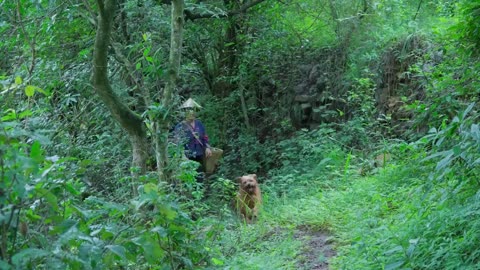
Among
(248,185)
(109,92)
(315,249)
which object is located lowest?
(315,249)

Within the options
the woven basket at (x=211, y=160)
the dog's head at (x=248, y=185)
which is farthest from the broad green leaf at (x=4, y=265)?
the woven basket at (x=211, y=160)

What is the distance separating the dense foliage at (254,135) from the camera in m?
2.88

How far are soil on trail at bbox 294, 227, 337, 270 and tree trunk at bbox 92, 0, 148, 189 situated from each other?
1667mm

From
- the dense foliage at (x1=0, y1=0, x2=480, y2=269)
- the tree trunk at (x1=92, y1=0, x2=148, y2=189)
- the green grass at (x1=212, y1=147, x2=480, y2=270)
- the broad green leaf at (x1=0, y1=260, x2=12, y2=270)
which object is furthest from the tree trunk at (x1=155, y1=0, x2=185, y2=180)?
the broad green leaf at (x1=0, y1=260, x2=12, y2=270)

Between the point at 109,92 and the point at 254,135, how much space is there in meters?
7.22

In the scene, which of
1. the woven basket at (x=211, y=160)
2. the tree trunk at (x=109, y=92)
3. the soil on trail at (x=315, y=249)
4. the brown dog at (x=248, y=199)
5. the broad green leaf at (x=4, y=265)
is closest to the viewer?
the broad green leaf at (x=4, y=265)

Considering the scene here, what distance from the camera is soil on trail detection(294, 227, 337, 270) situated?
5.23 metres

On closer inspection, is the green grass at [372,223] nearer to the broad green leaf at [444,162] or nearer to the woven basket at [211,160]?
the broad green leaf at [444,162]

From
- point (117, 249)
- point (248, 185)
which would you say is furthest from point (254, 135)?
point (117, 249)

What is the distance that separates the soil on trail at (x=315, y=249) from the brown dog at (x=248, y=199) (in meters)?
1.39

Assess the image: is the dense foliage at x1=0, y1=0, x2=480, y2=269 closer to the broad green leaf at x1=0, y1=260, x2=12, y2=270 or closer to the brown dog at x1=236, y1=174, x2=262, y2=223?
the broad green leaf at x1=0, y1=260, x2=12, y2=270

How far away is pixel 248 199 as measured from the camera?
26.1 ft

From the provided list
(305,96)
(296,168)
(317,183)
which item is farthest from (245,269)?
(305,96)

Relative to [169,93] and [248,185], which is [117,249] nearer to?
[169,93]
